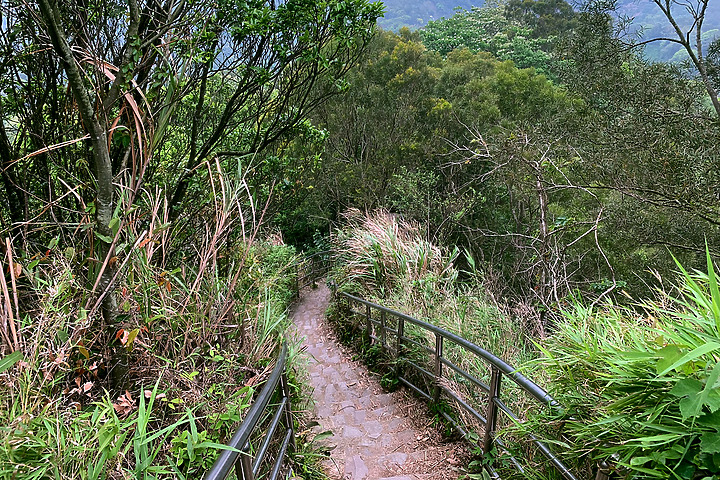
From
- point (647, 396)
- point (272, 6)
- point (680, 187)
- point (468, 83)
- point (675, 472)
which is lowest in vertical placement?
point (675, 472)

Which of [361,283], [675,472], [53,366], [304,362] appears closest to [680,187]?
[361,283]

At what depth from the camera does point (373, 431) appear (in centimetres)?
355

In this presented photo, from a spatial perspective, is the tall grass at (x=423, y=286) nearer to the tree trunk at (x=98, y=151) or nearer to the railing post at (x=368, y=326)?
the railing post at (x=368, y=326)

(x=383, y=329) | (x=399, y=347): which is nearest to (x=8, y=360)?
(x=399, y=347)

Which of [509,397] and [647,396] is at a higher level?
[647,396]

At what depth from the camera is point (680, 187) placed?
20.1ft

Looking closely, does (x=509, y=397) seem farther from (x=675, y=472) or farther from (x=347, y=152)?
(x=347, y=152)

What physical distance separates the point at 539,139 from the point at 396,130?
5.16m

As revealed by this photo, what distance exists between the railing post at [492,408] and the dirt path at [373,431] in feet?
1.63

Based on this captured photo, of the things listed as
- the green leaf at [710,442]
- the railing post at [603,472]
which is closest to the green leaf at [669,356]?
the green leaf at [710,442]

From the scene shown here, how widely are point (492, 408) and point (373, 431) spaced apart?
5.27 ft

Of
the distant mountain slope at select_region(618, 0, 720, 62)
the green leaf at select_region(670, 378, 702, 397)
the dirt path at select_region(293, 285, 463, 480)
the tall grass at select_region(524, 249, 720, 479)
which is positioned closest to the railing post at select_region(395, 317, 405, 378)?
the dirt path at select_region(293, 285, 463, 480)

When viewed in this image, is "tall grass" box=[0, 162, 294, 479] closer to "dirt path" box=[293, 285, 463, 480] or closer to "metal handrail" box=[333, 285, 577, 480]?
"metal handrail" box=[333, 285, 577, 480]

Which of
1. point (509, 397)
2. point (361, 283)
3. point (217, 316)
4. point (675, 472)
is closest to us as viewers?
point (675, 472)
